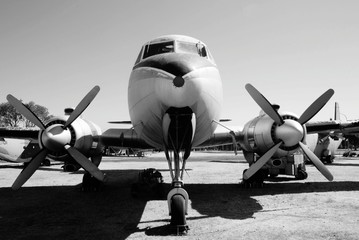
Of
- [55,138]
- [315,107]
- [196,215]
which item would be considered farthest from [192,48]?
[55,138]

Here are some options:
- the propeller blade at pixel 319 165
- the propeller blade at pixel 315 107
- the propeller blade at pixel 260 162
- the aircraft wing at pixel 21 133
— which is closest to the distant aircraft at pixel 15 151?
the aircraft wing at pixel 21 133

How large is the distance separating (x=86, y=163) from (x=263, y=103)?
632 cm

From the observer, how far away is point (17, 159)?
2789cm

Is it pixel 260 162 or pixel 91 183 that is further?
pixel 91 183

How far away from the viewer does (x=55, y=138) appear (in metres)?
9.16

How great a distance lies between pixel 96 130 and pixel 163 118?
6.74 meters

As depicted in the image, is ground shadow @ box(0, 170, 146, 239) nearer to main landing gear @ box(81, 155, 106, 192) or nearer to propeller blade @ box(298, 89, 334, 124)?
main landing gear @ box(81, 155, 106, 192)

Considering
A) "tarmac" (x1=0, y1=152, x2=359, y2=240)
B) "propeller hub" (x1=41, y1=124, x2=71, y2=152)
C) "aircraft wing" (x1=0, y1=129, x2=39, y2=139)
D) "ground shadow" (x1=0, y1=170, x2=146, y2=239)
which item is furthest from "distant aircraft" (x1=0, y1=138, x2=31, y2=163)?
"propeller hub" (x1=41, y1=124, x2=71, y2=152)

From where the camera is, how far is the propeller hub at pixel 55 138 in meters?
9.10

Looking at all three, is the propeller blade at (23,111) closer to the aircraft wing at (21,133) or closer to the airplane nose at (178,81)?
the aircraft wing at (21,133)

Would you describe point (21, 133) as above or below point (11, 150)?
above

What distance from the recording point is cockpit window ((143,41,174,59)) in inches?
289

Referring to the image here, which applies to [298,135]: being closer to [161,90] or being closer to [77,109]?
[161,90]

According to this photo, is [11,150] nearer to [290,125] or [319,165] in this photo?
[290,125]
